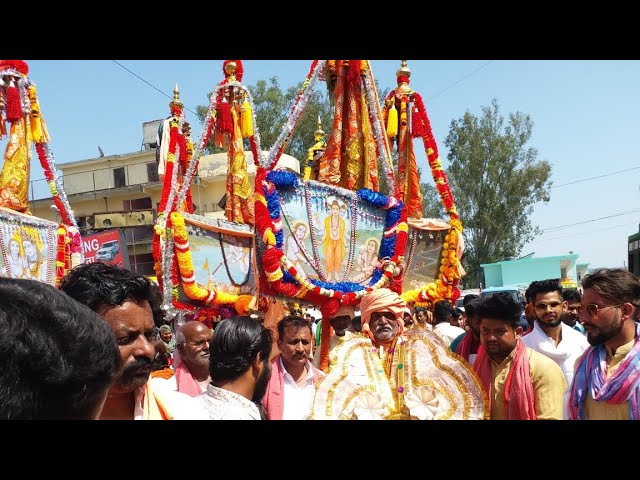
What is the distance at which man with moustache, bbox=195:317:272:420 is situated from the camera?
2473 mm

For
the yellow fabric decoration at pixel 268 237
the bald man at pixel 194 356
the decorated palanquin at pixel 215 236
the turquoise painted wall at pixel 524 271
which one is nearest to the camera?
the bald man at pixel 194 356

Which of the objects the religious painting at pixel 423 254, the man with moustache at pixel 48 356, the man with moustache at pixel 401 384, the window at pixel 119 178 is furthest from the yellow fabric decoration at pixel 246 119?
the window at pixel 119 178

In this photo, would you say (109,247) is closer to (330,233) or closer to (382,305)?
(330,233)

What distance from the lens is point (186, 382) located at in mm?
3701

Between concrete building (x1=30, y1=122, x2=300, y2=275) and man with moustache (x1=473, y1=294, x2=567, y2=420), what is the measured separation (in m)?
19.6

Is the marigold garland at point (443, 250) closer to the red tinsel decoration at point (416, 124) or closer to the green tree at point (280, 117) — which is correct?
the red tinsel decoration at point (416, 124)

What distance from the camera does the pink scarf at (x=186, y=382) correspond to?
11.9ft

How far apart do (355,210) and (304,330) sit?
7.75 feet

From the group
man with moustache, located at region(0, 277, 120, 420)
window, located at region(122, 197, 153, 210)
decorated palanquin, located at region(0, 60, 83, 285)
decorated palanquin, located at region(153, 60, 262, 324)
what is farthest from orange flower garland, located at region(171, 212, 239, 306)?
window, located at region(122, 197, 153, 210)

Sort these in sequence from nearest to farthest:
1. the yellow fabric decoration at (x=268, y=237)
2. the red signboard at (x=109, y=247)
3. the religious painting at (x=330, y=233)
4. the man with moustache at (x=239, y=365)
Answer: the man with moustache at (x=239, y=365), the yellow fabric decoration at (x=268, y=237), the religious painting at (x=330, y=233), the red signboard at (x=109, y=247)

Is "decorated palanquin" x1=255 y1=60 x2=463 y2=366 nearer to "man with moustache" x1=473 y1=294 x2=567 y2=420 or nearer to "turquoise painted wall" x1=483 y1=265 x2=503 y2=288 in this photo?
"man with moustache" x1=473 y1=294 x2=567 y2=420

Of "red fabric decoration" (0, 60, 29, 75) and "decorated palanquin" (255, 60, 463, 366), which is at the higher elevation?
"red fabric decoration" (0, 60, 29, 75)

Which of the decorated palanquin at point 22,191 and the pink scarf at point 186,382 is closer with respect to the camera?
the pink scarf at point 186,382

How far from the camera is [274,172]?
5559mm
